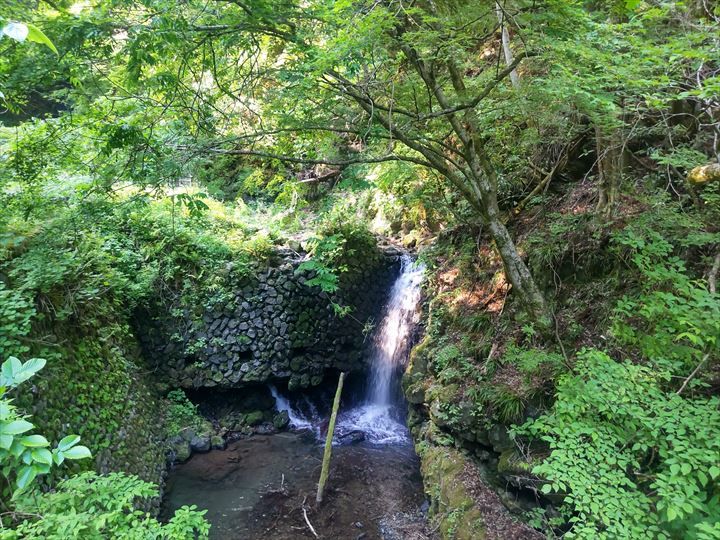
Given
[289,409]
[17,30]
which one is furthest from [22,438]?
[289,409]

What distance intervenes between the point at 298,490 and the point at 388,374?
9.62 ft

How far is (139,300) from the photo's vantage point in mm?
7402

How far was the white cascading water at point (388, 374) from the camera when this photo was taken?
7988mm

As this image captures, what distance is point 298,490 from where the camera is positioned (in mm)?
6160

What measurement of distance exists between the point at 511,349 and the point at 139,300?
6377 millimetres

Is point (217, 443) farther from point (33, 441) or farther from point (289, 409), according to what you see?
point (33, 441)

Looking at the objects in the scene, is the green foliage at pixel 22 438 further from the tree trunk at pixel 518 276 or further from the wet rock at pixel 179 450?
the wet rock at pixel 179 450

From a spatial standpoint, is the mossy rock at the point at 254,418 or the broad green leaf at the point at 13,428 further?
→ the mossy rock at the point at 254,418

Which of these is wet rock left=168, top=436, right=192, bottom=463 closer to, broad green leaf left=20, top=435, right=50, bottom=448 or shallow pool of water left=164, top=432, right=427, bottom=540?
shallow pool of water left=164, top=432, right=427, bottom=540

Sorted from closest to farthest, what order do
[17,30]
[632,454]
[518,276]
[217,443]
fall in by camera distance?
[17,30], [632,454], [518,276], [217,443]

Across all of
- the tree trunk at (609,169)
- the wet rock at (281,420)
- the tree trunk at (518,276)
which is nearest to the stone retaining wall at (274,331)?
the wet rock at (281,420)

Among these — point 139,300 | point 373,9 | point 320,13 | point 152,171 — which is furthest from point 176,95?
point 139,300

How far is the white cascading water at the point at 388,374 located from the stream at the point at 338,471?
2 cm

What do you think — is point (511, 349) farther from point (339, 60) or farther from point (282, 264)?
point (282, 264)
